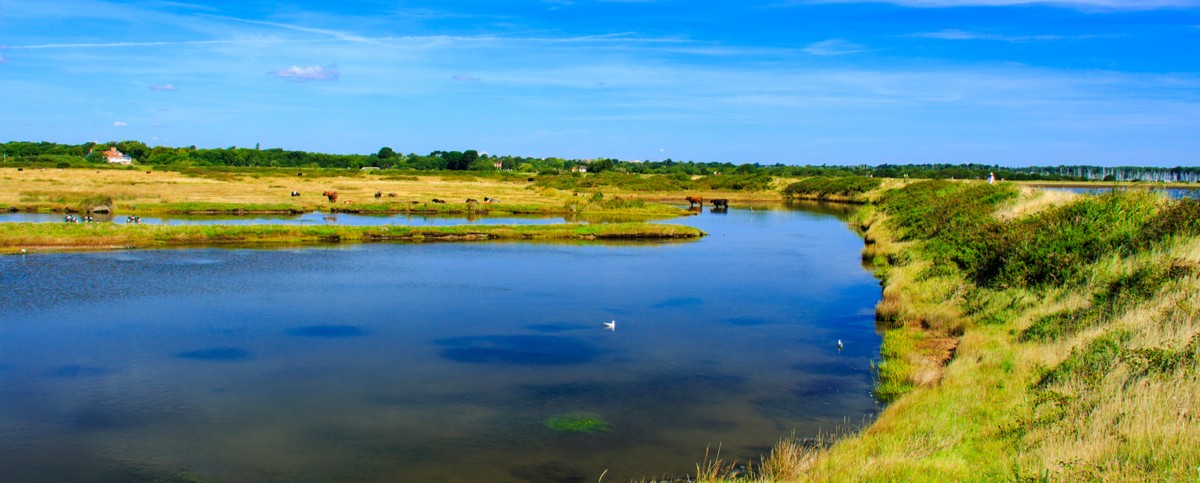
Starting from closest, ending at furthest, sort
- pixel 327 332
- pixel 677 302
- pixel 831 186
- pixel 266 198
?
pixel 327 332 < pixel 677 302 < pixel 266 198 < pixel 831 186

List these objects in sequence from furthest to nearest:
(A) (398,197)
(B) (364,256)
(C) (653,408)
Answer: (A) (398,197), (B) (364,256), (C) (653,408)

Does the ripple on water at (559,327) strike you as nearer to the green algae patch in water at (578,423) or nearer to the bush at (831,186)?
the green algae patch in water at (578,423)

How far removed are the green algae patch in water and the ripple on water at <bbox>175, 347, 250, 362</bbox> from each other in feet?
27.8

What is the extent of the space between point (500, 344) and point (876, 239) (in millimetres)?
30903

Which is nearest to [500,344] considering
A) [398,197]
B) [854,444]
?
[854,444]

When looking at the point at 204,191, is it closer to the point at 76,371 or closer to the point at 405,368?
the point at 76,371

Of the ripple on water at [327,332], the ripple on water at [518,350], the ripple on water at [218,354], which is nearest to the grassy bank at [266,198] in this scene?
the ripple on water at [327,332]

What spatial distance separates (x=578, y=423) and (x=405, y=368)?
5355 millimetres

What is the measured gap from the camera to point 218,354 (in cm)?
1927

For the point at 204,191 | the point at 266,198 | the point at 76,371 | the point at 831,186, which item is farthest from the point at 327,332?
the point at 831,186

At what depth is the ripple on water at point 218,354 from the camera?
61.9ft

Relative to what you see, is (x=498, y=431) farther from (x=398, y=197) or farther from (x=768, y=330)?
(x=398, y=197)

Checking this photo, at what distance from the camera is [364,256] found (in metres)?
37.2

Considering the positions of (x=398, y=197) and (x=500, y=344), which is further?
(x=398, y=197)
